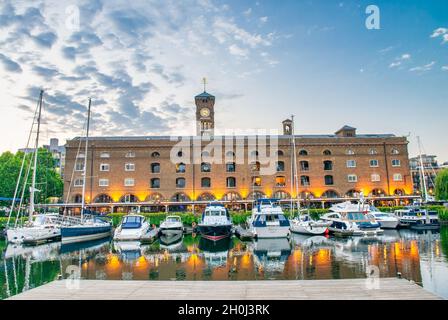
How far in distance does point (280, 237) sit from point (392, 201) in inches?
1207

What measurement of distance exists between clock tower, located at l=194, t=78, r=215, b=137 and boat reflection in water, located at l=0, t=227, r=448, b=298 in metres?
39.5

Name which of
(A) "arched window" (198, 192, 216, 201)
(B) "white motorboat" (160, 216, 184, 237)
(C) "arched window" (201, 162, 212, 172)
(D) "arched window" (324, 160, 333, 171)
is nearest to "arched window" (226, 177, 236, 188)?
(A) "arched window" (198, 192, 216, 201)

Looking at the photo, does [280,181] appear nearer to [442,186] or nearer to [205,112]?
[205,112]

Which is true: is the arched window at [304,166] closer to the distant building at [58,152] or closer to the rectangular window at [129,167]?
the rectangular window at [129,167]

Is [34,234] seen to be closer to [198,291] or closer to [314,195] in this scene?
[198,291]

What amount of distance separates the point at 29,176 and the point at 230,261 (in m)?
45.9

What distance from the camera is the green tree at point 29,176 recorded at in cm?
4941

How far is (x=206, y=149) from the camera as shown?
51250 millimetres

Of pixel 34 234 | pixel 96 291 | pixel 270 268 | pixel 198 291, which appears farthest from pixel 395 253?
pixel 34 234

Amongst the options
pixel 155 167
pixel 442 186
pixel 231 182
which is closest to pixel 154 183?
pixel 155 167

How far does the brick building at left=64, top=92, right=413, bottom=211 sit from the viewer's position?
49.8 m

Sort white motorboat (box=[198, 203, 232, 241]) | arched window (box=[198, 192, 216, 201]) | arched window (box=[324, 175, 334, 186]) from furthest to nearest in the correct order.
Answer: arched window (box=[324, 175, 334, 186])
arched window (box=[198, 192, 216, 201])
white motorboat (box=[198, 203, 232, 241])

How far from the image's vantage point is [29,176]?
2047 inches

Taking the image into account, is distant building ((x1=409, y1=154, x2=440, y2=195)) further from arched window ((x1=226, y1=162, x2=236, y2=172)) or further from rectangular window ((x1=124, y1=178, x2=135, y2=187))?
rectangular window ((x1=124, y1=178, x2=135, y2=187))
